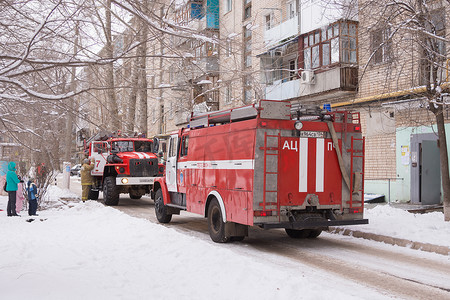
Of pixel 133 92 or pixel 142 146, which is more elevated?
pixel 133 92

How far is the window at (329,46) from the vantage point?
2034cm

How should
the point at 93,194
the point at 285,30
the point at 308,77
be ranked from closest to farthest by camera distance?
the point at 93,194, the point at 308,77, the point at 285,30

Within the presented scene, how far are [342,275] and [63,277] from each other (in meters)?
4.03

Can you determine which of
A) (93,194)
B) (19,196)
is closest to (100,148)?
(93,194)

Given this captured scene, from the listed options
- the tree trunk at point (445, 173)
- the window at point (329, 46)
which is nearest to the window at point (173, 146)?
the tree trunk at point (445, 173)

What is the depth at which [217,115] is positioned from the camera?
10.3 meters

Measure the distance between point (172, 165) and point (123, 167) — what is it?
6158mm

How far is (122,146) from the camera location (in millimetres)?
19656

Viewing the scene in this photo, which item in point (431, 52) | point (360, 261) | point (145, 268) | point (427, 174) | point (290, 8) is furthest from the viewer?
point (290, 8)

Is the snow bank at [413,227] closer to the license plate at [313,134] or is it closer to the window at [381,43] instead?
the license plate at [313,134]

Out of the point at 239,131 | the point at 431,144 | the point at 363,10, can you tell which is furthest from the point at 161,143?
the point at 431,144

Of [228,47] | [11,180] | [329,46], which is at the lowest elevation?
[11,180]

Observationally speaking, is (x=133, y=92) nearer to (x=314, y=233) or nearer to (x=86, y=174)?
(x=86, y=174)

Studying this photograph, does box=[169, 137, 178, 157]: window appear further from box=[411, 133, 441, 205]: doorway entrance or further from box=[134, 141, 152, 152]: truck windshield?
box=[411, 133, 441, 205]: doorway entrance
